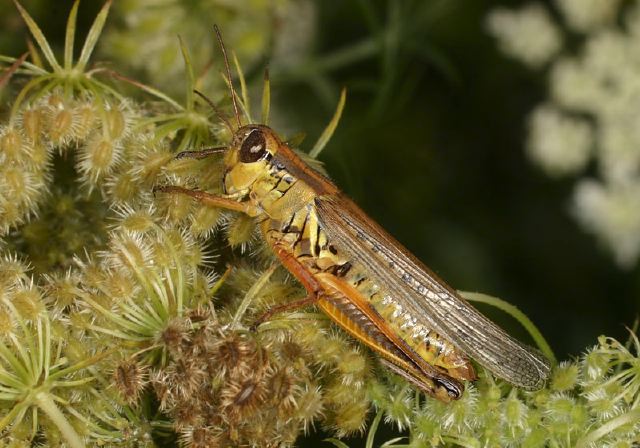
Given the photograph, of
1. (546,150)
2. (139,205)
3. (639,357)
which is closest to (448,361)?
(639,357)

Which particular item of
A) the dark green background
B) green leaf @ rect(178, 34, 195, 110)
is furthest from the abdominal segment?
the dark green background

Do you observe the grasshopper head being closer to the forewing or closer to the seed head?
the forewing

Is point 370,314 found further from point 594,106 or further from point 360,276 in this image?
point 594,106

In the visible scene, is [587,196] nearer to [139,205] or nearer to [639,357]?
[639,357]

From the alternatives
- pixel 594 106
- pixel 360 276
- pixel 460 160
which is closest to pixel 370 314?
pixel 360 276

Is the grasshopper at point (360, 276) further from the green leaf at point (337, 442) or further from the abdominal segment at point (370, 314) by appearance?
the green leaf at point (337, 442)
